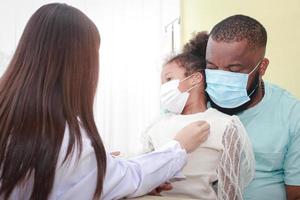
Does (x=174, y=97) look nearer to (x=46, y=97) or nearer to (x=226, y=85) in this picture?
(x=226, y=85)

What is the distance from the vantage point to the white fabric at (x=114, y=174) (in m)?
0.79

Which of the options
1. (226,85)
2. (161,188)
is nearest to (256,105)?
(226,85)

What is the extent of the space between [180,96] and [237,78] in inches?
9.5

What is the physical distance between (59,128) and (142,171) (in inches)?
9.6

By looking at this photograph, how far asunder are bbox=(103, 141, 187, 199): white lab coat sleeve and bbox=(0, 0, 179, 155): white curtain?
1.53 metres

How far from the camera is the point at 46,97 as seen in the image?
32.5 inches

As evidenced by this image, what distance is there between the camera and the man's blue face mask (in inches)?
52.2

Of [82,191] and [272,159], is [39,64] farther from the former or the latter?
[272,159]

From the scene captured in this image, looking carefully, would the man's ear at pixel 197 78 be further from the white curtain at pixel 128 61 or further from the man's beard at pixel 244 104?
the white curtain at pixel 128 61

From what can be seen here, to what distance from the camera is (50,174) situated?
2.51 feet

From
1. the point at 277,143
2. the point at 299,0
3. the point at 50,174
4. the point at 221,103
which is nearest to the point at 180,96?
the point at 221,103

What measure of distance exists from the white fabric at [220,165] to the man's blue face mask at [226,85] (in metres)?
0.23

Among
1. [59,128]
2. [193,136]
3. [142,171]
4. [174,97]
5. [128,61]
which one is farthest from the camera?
[128,61]

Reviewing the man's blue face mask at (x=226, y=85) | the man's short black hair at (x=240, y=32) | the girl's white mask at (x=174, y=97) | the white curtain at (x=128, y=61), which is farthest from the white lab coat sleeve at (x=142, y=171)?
the white curtain at (x=128, y=61)
